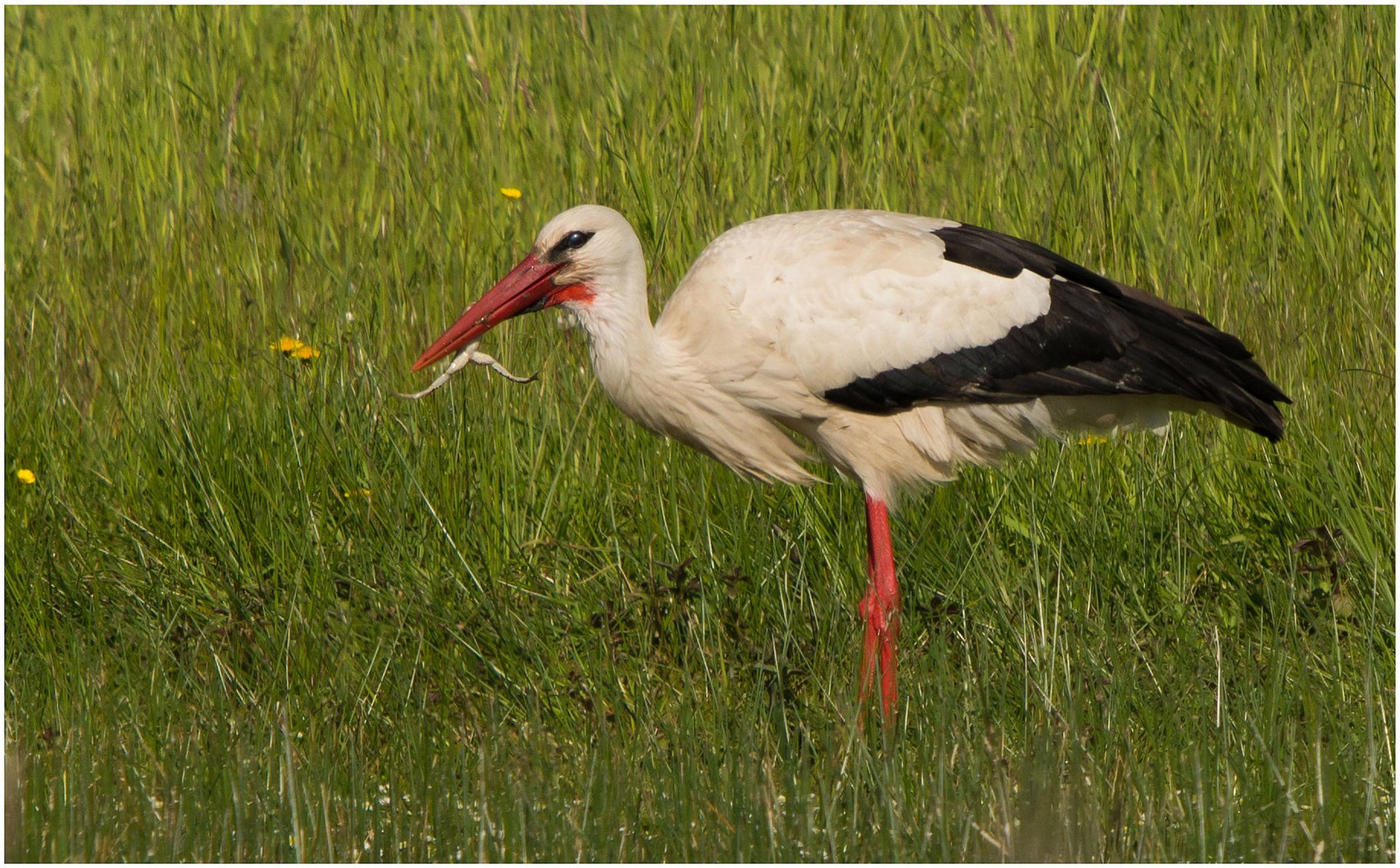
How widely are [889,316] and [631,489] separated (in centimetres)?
90

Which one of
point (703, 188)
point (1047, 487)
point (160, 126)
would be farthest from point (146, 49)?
point (1047, 487)

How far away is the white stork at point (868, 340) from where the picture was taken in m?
3.79

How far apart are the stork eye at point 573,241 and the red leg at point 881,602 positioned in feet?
3.14

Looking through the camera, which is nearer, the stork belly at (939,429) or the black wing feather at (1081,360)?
the black wing feather at (1081,360)

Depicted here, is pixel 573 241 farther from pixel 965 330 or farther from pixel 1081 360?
pixel 1081 360

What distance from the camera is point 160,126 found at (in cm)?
599

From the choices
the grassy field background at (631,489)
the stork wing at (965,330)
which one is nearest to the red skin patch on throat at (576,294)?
the stork wing at (965,330)

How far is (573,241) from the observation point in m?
3.78

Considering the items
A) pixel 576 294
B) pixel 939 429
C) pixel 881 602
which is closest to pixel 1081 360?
pixel 939 429

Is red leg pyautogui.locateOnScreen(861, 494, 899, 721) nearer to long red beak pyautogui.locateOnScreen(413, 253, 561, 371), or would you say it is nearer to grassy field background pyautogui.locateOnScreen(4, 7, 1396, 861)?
grassy field background pyautogui.locateOnScreen(4, 7, 1396, 861)

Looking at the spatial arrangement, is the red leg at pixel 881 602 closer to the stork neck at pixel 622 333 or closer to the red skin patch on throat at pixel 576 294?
the stork neck at pixel 622 333

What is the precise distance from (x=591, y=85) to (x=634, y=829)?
12.6 ft

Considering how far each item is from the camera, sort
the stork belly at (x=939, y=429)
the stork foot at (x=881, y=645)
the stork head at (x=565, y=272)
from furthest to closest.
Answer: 1. the stork belly at (x=939, y=429)
2. the stork head at (x=565, y=272)
3. the stork foot at (x=881, y=645)

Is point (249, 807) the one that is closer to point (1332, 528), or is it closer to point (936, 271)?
point (936, 271)
